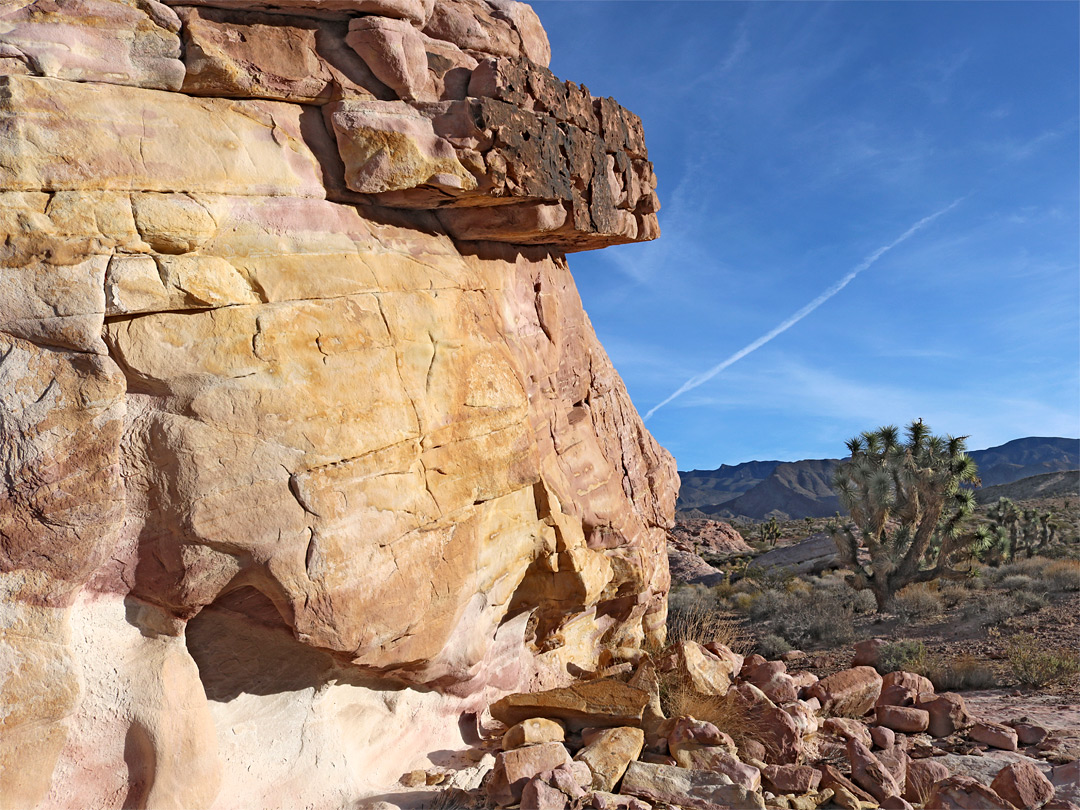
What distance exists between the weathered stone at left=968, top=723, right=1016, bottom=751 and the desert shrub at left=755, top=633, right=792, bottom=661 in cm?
550

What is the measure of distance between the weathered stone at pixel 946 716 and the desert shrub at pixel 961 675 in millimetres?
Result: 2686

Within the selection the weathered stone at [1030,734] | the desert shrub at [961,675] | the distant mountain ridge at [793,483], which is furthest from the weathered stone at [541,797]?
the distant mountain ridge at [793,483]

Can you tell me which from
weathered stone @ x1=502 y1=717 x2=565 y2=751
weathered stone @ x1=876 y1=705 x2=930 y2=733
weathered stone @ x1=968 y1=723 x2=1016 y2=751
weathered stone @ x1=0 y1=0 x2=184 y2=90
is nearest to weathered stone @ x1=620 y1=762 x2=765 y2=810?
weathered stone @ x1=502 y1=717 x2=565 y2=751

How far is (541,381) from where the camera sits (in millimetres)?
8844

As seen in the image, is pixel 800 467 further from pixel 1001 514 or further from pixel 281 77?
pixel 281 77

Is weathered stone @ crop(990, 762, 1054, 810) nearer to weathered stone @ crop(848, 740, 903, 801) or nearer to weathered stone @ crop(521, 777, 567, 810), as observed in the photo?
weathered stone @ crop(848, 740, 903, 801)

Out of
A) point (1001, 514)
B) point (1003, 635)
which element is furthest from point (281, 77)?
point (1001, 514)

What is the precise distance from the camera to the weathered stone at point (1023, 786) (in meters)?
6.90

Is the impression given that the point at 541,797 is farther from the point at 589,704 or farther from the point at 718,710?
the point at 718,710

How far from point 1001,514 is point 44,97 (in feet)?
112

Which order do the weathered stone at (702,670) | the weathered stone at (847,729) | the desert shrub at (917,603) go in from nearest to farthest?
the weathered stone at (847,729) < the weathered stone at (702,670) < the desert shrub at (917,603)

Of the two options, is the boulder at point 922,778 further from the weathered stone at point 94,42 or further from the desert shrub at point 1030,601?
the desert shrub at point 1030,601

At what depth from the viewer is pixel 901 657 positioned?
12.6m

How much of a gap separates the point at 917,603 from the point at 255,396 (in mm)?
17371
